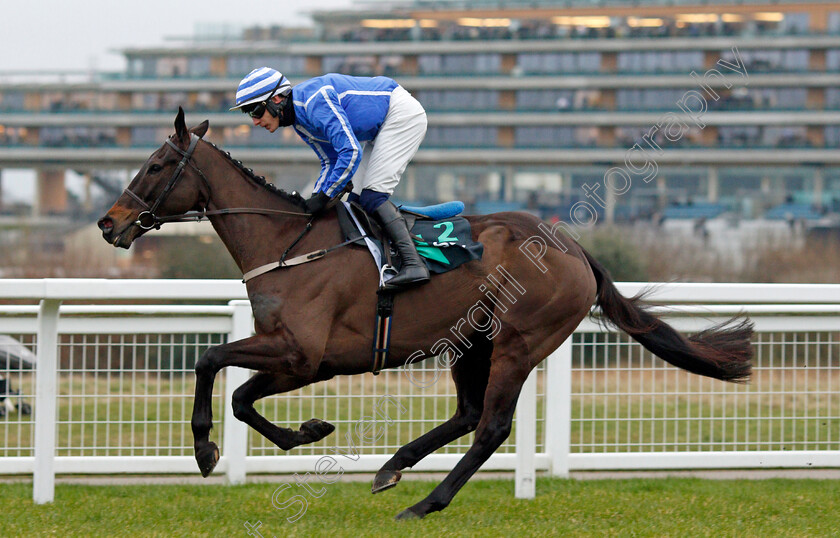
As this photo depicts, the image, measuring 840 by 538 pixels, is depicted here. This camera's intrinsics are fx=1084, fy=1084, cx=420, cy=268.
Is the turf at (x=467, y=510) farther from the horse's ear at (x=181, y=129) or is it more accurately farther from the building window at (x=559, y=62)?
the building window at (x=559, y=62)

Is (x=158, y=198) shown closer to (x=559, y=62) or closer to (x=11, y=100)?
(x=559, y=62)

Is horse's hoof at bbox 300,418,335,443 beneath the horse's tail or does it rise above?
beneath

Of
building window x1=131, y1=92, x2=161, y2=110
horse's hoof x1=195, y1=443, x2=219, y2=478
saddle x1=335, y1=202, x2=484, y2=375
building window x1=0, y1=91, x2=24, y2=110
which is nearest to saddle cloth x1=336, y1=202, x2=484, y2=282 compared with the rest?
saddle x1=335, y1=202, x2=484, y2=375

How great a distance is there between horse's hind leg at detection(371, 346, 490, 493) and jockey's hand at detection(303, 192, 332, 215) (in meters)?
0.90

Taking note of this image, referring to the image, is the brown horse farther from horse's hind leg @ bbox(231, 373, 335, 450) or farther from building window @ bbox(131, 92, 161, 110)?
building window @ bbox(131, 92, 161, 110)

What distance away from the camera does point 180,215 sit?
164 inches

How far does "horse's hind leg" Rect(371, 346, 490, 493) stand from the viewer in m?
4.35

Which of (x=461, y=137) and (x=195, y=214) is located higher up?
(x=461, y=137)

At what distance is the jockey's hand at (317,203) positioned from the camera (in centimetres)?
421

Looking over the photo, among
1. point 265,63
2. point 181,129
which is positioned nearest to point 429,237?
point 181,129

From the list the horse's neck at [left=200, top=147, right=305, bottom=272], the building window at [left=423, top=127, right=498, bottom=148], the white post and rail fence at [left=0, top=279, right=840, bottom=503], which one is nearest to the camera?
the horse's neck at [left=200, top=147, right=305, bottom=272]

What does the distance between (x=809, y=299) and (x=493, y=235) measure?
5.39ft

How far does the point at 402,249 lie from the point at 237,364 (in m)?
0.75

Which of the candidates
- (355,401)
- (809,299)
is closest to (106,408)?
(355,401)
